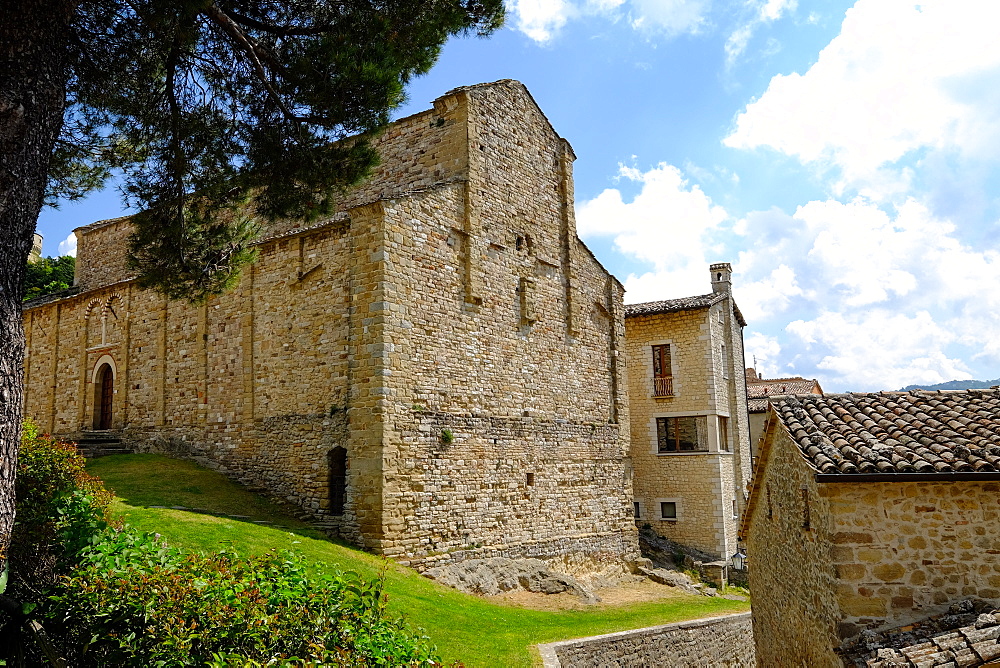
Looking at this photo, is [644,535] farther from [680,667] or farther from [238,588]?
[238,588]

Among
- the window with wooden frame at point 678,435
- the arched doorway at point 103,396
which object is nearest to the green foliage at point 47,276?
A: the arched doorway at point 103,396

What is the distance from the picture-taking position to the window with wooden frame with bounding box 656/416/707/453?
2556cm

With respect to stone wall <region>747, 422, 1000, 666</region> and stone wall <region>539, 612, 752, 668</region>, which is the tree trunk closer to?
stone wall <region>539, 612, 752, 668</region>

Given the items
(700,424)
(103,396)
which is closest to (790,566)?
(700,424)

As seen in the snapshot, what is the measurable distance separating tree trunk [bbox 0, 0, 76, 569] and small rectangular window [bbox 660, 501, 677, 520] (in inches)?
871

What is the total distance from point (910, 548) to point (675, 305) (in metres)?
18.5

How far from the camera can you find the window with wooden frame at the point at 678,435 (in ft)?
83.9

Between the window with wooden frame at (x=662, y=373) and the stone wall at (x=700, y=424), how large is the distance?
0.17m

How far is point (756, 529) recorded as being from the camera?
480 inches

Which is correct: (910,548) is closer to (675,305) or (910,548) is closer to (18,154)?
(18,154)

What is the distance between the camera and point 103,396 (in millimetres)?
21703

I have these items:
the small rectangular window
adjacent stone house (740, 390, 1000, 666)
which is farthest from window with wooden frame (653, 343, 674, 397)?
adjacent stone house (740, 390, 1000, 666)

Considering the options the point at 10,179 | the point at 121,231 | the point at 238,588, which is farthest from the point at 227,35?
the point at 121,231

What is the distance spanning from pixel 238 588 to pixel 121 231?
78.8ft
